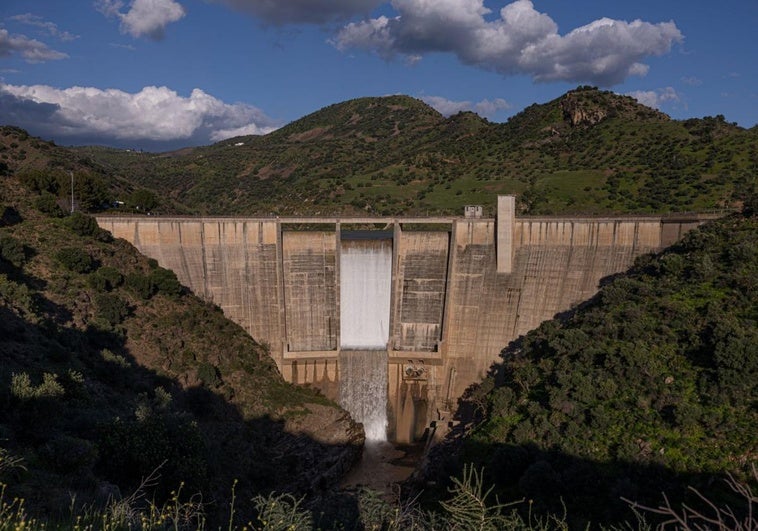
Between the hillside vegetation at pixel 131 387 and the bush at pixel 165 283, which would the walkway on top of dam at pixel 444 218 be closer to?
the hillside vegetation at pixel 131 387

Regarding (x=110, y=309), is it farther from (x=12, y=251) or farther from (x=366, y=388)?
(x=366, y=388)

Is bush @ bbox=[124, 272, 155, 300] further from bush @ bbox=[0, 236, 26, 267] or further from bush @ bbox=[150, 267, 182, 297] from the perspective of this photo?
bush @ bbox=[0, 236, 26, 267]

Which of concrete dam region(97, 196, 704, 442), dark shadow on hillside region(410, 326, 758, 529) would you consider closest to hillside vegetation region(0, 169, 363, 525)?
concrete dam region(97, 196, 704, 442)

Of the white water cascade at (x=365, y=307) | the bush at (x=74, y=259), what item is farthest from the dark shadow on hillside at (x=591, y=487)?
the bush at (x=74, y=259)

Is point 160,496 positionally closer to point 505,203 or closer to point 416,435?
point 416,435

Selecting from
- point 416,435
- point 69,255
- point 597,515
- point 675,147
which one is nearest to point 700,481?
point 597,515
